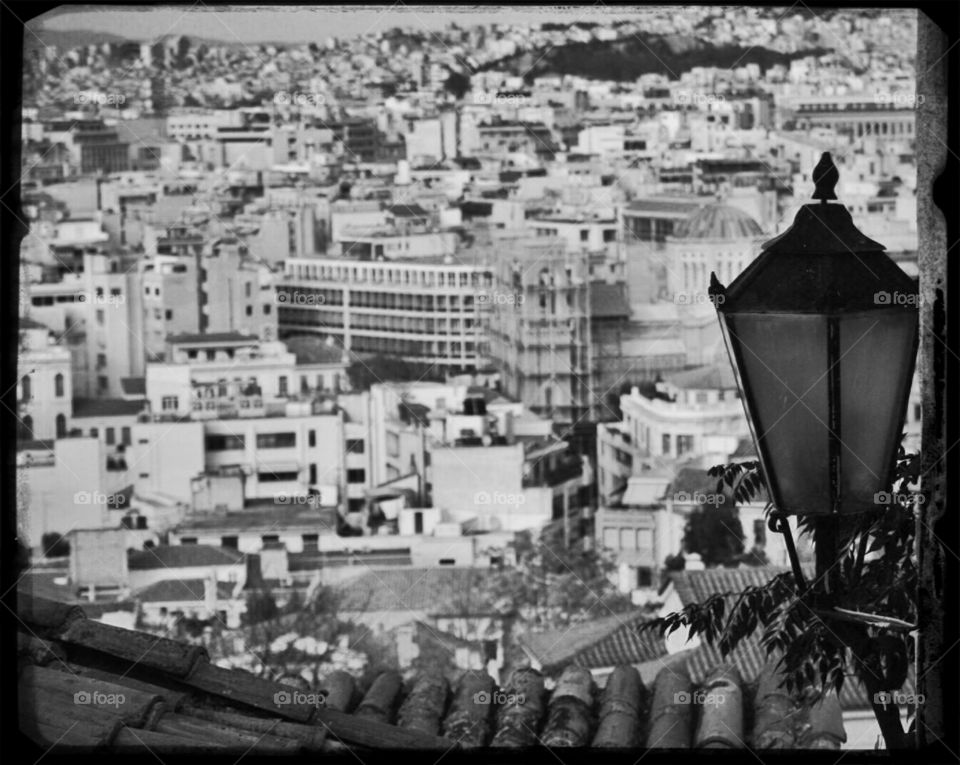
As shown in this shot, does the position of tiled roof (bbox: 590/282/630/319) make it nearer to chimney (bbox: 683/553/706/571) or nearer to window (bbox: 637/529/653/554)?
window (bbox: 637/529/653/554)

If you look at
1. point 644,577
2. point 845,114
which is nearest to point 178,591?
point 644,577
